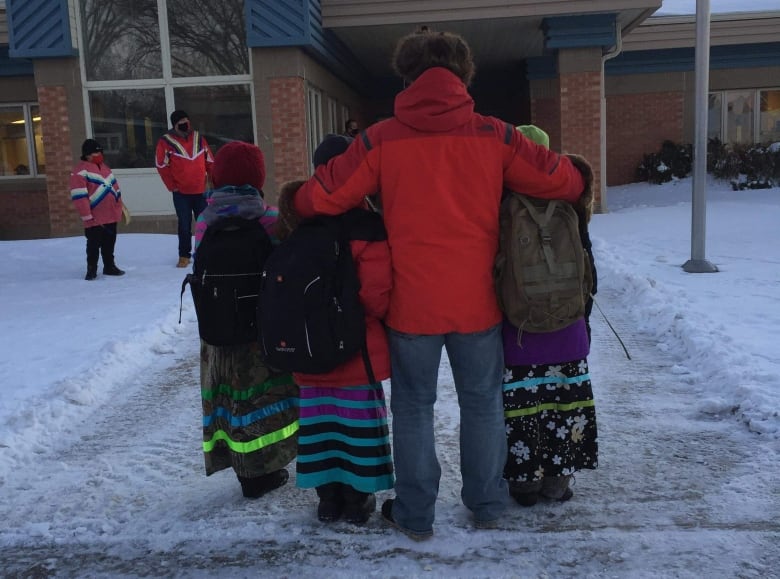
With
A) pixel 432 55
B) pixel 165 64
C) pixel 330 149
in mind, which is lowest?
pixel 330 149

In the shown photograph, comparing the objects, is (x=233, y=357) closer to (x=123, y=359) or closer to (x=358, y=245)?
(x=358, y=245)

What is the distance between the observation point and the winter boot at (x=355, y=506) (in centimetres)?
292

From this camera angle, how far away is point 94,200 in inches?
339

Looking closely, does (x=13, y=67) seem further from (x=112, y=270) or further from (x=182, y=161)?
(x=182, y=161)

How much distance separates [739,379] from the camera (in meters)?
4.25

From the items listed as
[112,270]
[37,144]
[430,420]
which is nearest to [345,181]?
[430,420]

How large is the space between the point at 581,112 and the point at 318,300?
11.4 m

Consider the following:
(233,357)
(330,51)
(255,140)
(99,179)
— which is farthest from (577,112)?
(233,357)

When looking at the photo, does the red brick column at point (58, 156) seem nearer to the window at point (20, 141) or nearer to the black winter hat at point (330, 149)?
the window at point (20, 141)

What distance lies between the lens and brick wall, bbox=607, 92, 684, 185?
1748cm

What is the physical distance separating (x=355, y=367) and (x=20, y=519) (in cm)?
157

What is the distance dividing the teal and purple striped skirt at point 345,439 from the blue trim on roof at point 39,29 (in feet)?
35.7

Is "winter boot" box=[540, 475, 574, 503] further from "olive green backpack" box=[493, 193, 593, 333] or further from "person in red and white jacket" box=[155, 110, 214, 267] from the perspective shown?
"person in red and white jacket" box=[155, 110, 214, 267]

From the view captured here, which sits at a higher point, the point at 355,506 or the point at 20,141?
the point at 20,141
